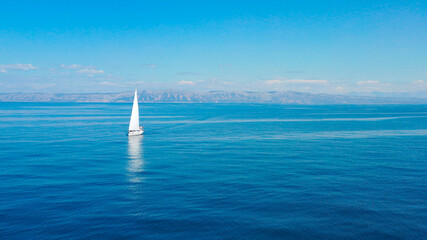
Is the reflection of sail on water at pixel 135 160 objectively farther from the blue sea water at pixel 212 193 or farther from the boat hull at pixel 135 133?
the boat hull at pixel 135 133

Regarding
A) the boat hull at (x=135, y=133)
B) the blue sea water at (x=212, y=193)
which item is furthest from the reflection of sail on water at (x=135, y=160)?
the boat hull at (x=135, y=133)

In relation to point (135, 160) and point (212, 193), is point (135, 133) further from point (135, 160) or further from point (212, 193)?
point (212, 193)

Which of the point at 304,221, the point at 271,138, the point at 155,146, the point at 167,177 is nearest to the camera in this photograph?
the point at 304,221

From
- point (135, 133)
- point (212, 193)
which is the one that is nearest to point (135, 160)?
point (212, 193)

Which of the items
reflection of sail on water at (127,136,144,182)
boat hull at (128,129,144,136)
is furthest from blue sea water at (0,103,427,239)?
boat hull at (128,129,144,136)

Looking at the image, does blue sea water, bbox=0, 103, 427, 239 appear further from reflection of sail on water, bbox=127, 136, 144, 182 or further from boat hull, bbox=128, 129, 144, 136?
boat hull, bbox=128, 129, 144, 136

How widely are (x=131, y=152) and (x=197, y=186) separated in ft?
109

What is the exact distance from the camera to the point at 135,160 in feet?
213

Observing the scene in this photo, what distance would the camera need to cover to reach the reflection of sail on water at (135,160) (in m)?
52.6

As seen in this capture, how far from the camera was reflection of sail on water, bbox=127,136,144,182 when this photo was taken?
52.6 metres

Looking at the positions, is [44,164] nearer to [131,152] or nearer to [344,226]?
[131,152]

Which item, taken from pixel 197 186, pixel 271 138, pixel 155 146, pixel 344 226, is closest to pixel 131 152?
pixel 155 146

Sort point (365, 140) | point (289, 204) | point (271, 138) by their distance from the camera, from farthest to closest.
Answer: point (271, 138), point (365, 140), point (289, 204)

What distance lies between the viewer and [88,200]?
39.7m
